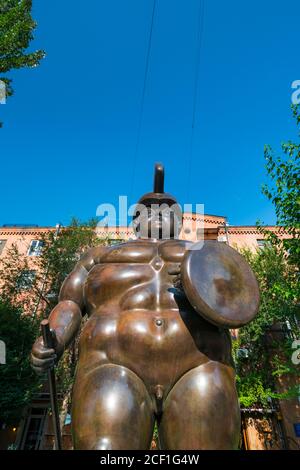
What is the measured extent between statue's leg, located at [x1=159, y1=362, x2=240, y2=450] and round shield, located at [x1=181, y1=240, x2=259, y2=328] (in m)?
0.36

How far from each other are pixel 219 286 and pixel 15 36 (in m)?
8.43

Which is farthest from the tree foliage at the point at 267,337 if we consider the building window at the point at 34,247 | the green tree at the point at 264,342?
the building window at the point at 34,247

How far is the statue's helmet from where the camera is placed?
299 cm

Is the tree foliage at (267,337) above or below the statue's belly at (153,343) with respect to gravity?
above

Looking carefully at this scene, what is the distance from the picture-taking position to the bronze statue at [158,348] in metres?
1.79

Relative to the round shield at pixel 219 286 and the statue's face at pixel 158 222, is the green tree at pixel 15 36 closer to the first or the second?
the statue's face at pixel 158 222

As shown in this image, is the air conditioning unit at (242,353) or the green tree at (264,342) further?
the air conditioning unit at (242,353)

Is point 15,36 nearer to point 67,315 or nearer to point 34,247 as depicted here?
point 67,315

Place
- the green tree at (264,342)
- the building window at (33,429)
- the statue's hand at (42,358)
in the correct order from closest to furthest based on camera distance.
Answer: the statue's hand at (42,358) < the green tree at (264,342) < the building window at (33,429)

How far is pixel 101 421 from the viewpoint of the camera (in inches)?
68.0

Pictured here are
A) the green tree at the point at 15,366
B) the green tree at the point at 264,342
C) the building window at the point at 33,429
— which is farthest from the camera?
the building window at the point at 33,429

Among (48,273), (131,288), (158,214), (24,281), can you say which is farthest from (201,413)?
(24,281)

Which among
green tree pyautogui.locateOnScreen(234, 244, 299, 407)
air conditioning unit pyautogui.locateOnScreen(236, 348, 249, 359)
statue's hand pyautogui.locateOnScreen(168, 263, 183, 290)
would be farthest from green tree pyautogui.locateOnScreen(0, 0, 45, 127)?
air conditioning unit pyautogui.locateOnScreen(236, 348, 249, 359)
